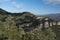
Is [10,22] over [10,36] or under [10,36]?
over

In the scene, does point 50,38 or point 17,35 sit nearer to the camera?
point 17,35

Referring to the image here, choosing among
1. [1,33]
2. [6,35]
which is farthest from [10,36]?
[1,33]

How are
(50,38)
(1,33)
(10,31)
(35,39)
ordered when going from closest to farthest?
(10,31), (1,33), (35,39), (50,38)

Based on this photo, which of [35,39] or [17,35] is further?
[35,39]

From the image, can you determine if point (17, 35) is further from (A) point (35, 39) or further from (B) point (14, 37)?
(A) point (35, 39)

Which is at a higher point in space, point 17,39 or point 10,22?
point 10,22

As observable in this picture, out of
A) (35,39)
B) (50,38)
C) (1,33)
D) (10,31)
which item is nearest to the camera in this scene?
(10,31)

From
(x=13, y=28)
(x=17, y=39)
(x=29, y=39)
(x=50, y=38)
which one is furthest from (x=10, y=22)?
(x=50, y=38)

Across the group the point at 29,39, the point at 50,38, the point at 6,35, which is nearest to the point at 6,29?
the point at 6,35

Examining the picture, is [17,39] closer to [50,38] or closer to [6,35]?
[6,35]
